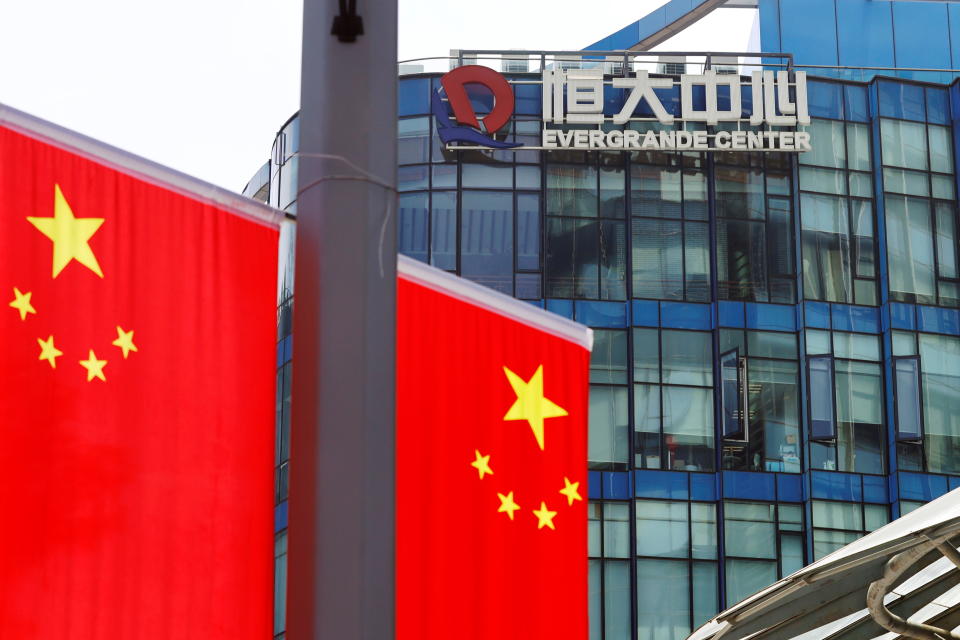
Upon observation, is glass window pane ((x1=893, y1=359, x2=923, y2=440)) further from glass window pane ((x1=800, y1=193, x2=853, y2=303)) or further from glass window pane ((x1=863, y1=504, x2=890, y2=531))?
glass window pane ((x1=800, y1=193, x2=853, y2=303))

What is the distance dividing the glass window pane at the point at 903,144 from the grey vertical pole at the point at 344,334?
43412 millimetres

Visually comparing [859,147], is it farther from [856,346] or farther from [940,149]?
[856,346]

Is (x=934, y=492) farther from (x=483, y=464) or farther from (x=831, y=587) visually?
(x=483, y=464)

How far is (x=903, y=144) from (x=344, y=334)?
44202mm

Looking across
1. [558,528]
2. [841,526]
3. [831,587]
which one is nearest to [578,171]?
[841,526]

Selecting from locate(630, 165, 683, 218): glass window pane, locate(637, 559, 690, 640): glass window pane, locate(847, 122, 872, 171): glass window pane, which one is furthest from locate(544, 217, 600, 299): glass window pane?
locate(847, 122, 872, 171): glass window pane

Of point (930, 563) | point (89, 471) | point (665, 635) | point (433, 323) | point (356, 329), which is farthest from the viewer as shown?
point (665, 635)

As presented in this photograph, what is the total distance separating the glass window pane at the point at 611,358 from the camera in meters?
43.2

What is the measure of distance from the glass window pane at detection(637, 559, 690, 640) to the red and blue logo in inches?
490

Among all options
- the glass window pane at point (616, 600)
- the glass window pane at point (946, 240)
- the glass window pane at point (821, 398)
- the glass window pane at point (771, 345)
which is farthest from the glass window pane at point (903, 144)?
the glass window pane at point (616, 600)

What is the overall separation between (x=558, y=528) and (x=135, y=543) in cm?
168

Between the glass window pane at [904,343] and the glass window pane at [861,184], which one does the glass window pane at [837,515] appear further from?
the glass window pane at [861,184]

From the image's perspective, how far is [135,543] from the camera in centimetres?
472

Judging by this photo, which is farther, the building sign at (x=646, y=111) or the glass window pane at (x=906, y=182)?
the glass window pane at (x=906, y=182)
